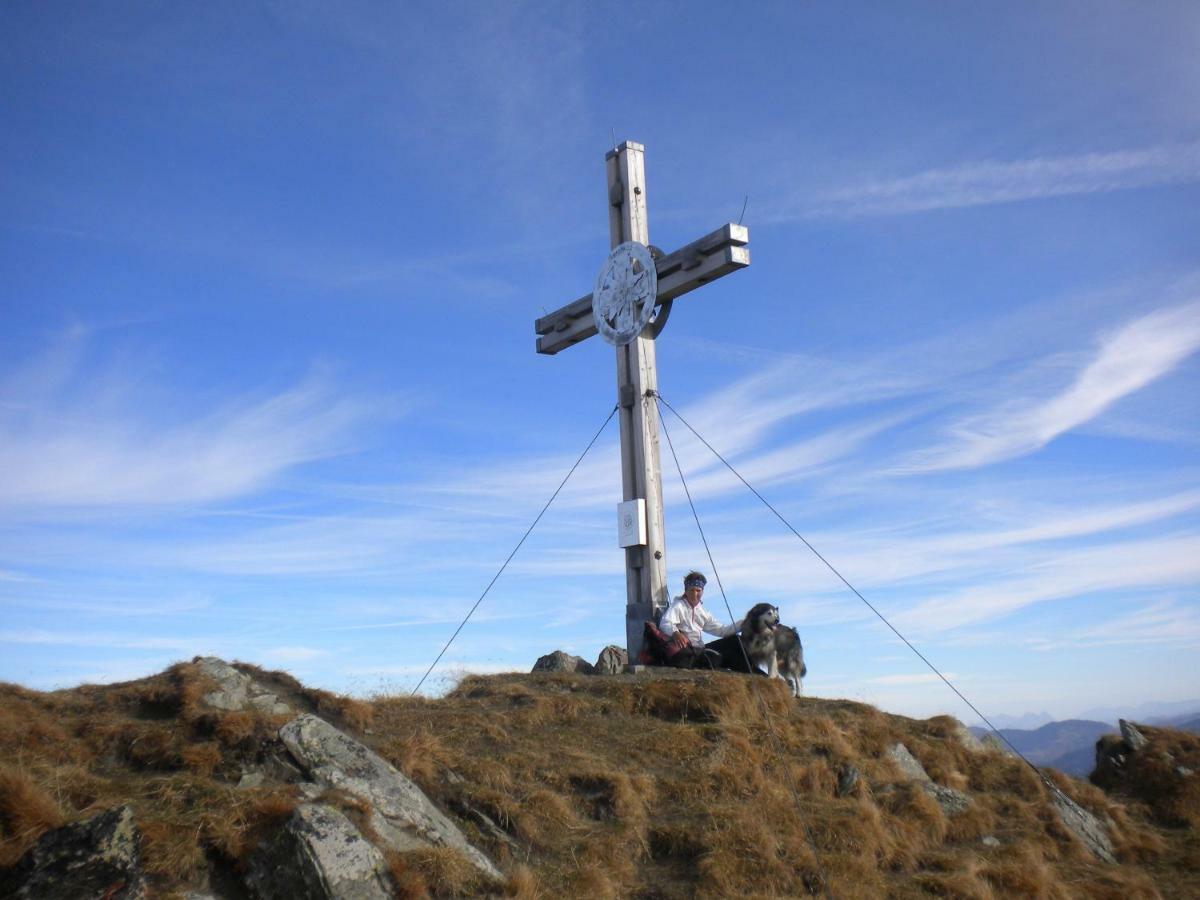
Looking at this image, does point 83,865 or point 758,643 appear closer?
point 83,865

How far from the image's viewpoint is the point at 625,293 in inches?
546

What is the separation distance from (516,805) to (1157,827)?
25.9 ft

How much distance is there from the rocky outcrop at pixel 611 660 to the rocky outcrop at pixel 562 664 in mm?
128

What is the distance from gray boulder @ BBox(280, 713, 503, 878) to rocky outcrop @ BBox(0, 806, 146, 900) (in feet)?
4.88

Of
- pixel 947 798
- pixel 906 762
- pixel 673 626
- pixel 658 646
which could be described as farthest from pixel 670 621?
pixel 947 798

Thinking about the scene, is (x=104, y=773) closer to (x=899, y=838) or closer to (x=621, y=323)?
(x=899, y=838)

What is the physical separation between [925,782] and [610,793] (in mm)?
3842

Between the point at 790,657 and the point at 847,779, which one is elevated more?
the point at 790,657

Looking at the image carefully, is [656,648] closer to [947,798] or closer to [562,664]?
[562,664]

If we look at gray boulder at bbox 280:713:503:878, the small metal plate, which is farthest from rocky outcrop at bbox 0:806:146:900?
the small metal plate

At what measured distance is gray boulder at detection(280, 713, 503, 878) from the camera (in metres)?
7.09

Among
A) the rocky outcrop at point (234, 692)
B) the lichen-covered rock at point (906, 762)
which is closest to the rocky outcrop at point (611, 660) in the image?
the lichen-covered rock at point (906, 762)

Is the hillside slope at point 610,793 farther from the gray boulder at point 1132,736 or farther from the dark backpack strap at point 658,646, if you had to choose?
the gray boulder at point 1132,736

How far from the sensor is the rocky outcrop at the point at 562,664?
1296 cm
